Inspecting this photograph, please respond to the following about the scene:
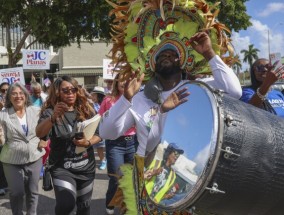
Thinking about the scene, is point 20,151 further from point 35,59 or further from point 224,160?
point 35,59

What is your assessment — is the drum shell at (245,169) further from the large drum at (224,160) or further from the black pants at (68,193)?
the black pants at (68,193)

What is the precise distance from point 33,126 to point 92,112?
1000 mm

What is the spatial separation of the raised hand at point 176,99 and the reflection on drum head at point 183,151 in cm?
2

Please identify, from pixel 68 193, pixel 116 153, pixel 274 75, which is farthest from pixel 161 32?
pixel 116 153

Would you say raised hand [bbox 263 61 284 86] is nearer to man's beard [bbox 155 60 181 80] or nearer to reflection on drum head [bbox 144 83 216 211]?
man's beard [bbox 155 60 181 80]

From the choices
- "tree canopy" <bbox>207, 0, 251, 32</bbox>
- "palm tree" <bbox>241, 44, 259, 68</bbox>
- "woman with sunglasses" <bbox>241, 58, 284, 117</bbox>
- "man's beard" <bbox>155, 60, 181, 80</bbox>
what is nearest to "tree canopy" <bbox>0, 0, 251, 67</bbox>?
"tree canopy" <bbox>207, 0, 251, 32</bbox>

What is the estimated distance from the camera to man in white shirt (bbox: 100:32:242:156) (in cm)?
222

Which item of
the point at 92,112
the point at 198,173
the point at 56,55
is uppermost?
the point at 198,173

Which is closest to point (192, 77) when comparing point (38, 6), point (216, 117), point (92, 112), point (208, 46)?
point (208, 46)

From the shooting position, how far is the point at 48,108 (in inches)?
147

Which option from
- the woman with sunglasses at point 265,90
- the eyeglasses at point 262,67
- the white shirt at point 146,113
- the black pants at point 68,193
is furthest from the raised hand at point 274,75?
the black pants at point 68,193

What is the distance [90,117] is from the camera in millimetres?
3758

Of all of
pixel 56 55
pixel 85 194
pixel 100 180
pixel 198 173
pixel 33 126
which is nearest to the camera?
pixel 198 173

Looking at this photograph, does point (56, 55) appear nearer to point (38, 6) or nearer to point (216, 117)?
point (38, 6)
